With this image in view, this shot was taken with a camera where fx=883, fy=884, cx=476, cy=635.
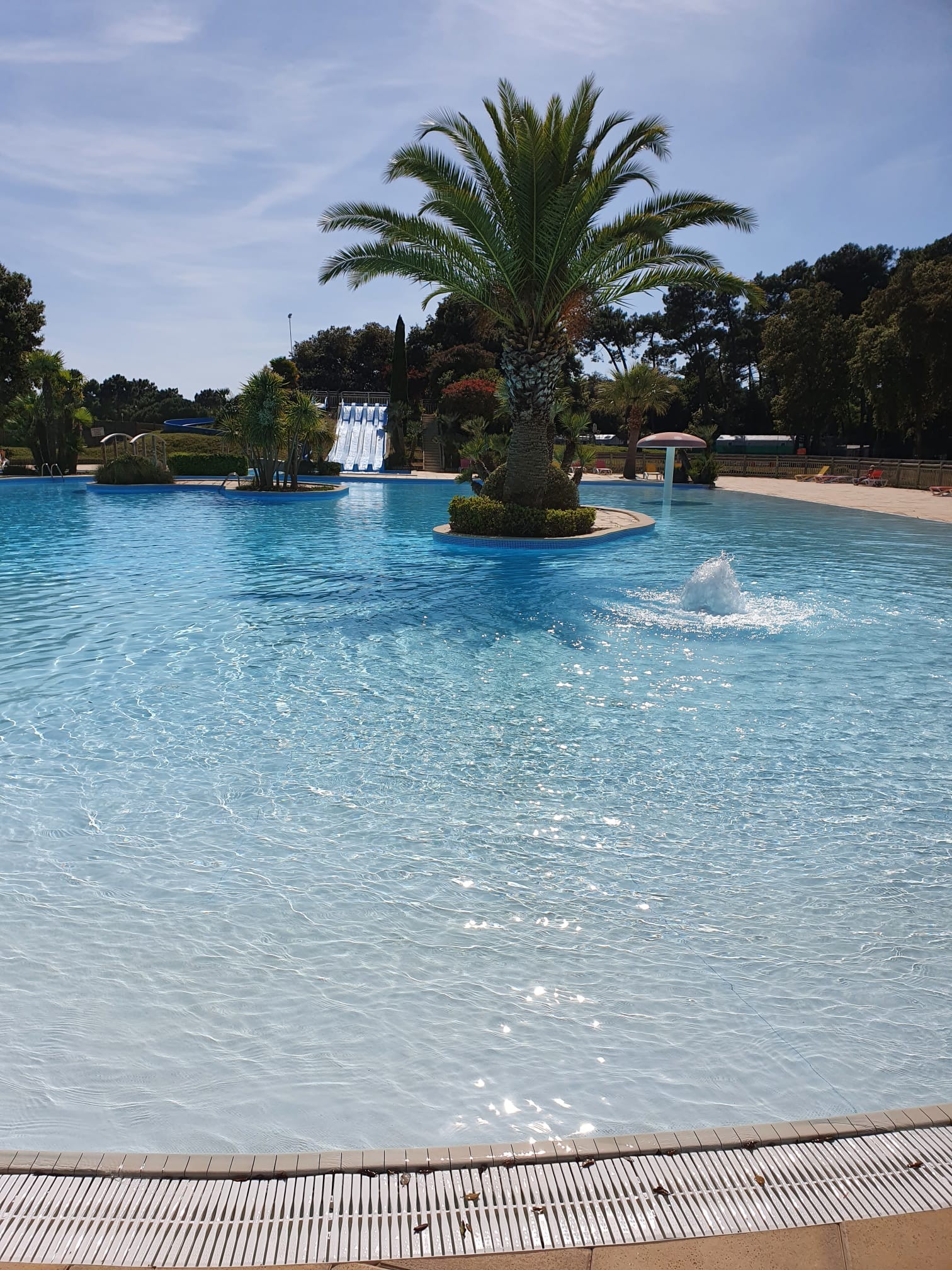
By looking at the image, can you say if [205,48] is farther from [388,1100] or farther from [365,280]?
[388,1100]

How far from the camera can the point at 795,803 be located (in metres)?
5.48

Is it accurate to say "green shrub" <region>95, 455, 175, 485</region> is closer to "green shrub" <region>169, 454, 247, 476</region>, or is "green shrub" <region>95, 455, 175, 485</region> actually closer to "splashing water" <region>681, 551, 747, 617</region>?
"green shrub" <region>169, 454, 247, 476</region>

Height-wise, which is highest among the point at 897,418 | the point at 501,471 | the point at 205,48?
the point at 205,48

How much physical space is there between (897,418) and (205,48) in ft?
131

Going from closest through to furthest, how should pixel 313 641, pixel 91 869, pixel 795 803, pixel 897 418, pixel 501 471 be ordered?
1. pixel 91 869
2. pixel 795 803
3. pixel 313 641
4. pixel 501 471
5. pixel 897 418

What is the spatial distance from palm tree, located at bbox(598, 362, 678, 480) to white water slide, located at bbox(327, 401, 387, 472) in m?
11.5

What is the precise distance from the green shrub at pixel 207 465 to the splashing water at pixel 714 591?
2566cm

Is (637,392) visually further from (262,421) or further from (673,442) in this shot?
(262,421)

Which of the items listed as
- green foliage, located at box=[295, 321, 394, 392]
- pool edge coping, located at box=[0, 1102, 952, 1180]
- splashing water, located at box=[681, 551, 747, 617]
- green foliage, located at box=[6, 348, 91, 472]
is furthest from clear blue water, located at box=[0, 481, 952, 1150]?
green foliage, located at box=[295, 321, 394, 392]

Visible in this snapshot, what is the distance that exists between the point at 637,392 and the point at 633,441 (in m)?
2.69

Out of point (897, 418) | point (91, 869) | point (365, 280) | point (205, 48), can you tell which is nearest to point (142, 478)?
point (365, 280)

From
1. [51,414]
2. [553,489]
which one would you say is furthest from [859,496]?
[51,414]

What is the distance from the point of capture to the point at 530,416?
17.5 meters

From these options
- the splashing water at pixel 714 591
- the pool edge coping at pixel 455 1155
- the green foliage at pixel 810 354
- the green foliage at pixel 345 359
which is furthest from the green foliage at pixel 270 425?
the green foliage at pixel 345 359
